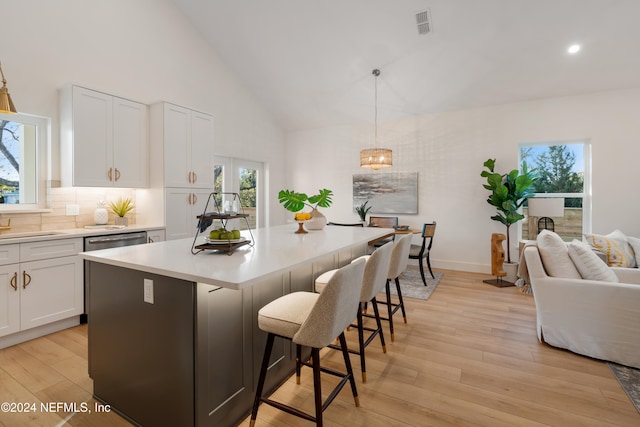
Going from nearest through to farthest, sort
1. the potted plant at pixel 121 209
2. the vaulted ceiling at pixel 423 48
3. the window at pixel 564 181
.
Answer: the vaulted ceiling at pixel 423 48 → the potted plant at pixel 121 209 → the window at pixel 564 181

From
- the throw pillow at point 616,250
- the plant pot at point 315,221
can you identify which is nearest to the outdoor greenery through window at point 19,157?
the plant pot at point 315,221

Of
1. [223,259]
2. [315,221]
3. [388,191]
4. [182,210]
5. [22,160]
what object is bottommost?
[223,259]

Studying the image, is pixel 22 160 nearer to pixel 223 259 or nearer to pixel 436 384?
pixel 223 259

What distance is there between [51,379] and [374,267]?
2.34 m

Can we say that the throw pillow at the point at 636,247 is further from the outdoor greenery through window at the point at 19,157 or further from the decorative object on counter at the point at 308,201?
the outdoor greenery through window at the point at 19,157

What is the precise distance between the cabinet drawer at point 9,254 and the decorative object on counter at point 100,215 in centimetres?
102

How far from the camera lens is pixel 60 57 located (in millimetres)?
3428

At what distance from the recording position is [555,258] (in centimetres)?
266

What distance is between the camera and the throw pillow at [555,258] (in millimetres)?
2621

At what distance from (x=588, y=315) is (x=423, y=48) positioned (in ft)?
11.5

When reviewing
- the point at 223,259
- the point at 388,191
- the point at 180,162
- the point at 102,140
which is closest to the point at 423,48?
the point at 388,191

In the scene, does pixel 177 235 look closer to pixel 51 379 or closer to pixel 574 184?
pixel 51 379

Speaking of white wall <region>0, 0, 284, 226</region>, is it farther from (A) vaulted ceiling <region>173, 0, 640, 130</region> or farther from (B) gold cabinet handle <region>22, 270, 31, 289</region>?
(B) gold cabinet handle <region>22, 270, 31, 289</region>

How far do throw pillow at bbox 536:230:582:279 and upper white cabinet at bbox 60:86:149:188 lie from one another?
433cm
